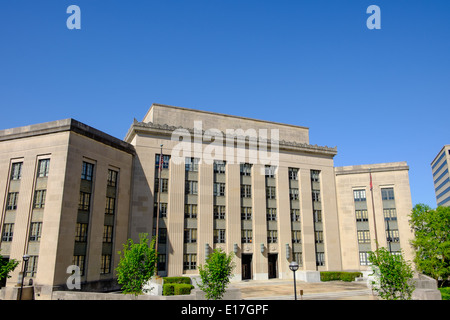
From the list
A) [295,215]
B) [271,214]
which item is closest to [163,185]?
[271,214]

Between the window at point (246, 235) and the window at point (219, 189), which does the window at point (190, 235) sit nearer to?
the window at point (219, 189)

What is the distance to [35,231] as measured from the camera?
30531mm

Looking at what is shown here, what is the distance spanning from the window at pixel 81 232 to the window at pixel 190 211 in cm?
1202

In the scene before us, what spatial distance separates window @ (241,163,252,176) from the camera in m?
45.2

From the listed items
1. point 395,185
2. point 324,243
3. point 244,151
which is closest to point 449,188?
point 395,185

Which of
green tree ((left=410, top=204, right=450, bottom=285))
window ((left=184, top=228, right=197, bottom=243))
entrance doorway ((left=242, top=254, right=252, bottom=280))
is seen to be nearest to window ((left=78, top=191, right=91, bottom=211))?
window ((left=184, top=228, right=197, bottom=243))

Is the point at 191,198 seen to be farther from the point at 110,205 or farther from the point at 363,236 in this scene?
the point at 363,236

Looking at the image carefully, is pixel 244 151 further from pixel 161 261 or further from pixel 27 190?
pixel 27 190

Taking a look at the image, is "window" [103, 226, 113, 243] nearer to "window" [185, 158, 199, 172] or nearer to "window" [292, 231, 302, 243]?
"window" [185, 158, 199, 172]

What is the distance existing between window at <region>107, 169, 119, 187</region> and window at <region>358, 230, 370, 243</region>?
3566cm

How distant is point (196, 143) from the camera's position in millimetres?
42812

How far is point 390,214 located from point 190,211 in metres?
29.8
